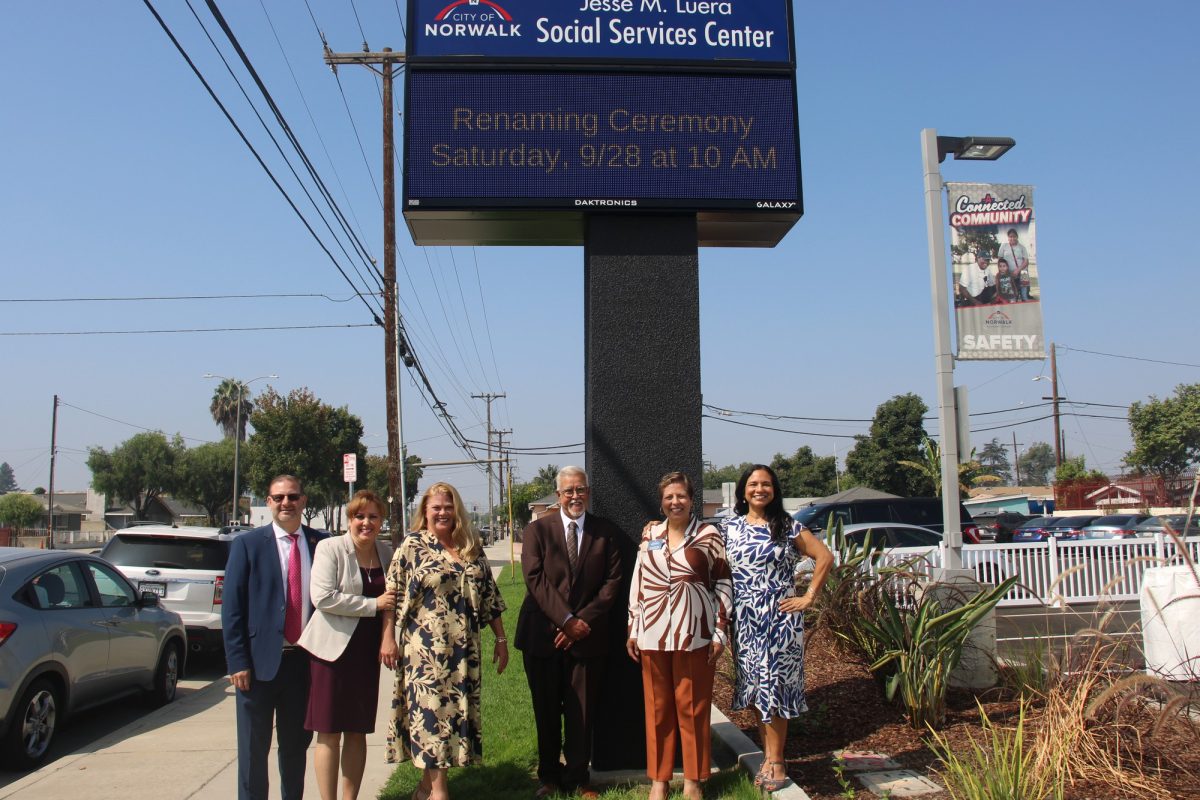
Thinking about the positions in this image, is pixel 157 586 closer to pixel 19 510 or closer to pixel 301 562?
pixel 301 562

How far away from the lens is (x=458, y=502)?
4.99m

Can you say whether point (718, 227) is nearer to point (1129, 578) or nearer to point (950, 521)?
point (950, 521)

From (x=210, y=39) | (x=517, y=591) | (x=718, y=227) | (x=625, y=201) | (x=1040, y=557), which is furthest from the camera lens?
(x=517, y=591)

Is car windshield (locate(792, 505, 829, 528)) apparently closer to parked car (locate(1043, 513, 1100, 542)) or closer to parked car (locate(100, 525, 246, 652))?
parked car (locate(100, 525, 246, 652))

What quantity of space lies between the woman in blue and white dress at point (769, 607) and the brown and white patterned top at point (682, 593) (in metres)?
0.16

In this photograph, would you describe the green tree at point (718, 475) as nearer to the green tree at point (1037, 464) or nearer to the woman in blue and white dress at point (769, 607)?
the green tree at point (1037, 464)

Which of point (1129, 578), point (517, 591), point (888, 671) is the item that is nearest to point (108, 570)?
point (888, 671)

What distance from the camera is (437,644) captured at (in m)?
4.77

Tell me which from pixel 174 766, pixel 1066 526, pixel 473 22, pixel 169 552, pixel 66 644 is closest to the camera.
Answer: pixel 473 22

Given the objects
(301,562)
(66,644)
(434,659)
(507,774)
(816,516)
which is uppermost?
(301,562)

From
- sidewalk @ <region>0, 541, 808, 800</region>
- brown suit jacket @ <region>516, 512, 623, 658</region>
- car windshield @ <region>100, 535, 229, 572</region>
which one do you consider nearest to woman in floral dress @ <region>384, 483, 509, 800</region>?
brown suit jacket @ <region>516, 512, 623, 658</region>

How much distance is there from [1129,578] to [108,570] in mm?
12863

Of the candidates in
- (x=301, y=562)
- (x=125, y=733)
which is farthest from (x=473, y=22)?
(x=125, y=733)

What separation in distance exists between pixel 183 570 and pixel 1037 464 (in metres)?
174
